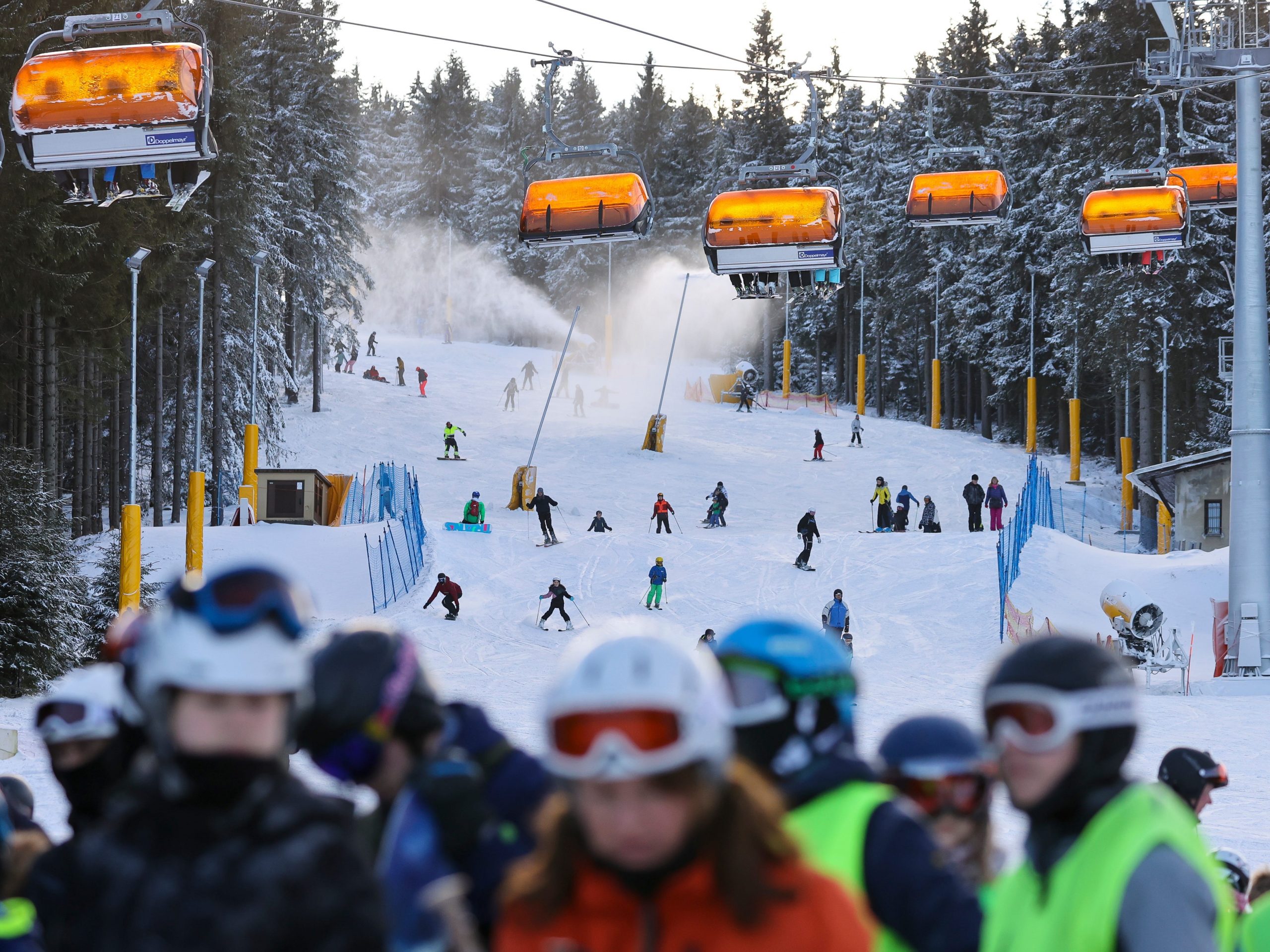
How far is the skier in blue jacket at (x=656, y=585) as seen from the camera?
26.2 meters

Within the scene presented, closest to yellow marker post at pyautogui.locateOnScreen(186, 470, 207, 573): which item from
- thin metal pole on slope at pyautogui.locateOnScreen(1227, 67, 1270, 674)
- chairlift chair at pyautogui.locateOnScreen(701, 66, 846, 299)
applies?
chairlift chair at pyautogui.locateOnScreen(701, 66, 846, 299)

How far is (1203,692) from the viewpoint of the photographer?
798 inches

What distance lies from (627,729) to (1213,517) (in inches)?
1436

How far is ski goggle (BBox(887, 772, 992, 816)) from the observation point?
3.15 meters

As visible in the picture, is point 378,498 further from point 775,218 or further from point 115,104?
point 115,104

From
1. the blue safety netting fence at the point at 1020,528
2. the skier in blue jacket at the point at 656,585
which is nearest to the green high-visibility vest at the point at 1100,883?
the blue safety netting fence at the point at 1020,528

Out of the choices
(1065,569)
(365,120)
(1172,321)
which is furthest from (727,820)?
(365,120)

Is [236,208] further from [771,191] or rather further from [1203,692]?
[1203,692]

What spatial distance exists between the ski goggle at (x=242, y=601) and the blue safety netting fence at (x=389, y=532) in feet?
79.4

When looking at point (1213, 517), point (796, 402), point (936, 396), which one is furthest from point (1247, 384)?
point (796, 402)

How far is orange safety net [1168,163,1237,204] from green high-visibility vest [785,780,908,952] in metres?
22.8

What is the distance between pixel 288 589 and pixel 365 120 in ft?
327

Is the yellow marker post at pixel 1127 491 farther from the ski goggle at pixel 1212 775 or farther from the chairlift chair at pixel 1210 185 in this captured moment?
the ski goggle at pixel 1212 775

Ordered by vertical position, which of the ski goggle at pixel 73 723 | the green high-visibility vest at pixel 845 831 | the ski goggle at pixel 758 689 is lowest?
the ski goggle at pixel 73 723
